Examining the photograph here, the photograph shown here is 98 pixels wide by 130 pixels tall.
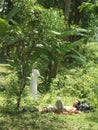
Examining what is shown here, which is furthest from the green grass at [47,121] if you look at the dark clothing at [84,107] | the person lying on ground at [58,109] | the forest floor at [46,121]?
the dark clothing at [84,107]

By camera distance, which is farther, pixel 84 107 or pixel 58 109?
pixel 84 107

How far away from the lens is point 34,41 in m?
8.31

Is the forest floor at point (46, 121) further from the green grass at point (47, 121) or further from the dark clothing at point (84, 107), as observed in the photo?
the dark clothing at point (84, 107)

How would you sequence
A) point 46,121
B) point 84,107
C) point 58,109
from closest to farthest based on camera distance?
point 46,121 → point 58,109 → point 84,107

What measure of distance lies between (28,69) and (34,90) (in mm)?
1051

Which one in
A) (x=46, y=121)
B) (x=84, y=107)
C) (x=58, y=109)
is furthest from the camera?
(x=84, y=107)

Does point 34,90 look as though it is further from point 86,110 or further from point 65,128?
point 65,128

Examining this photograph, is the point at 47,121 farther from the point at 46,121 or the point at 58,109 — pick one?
the point at 58,109

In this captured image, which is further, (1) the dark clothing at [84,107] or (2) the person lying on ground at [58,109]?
(1) the dark clothing at [84,107]

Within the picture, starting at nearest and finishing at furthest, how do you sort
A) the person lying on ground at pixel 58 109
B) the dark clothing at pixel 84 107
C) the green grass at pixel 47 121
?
the green grass at pixel 47 121 < the person lying on ground at pixel 58 109 < the dark clothing at pixel 84 107

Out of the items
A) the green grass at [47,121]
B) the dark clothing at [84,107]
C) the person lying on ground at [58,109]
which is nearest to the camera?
the green grass at [47,121]

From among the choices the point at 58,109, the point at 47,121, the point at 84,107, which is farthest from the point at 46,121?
the point at 84,107

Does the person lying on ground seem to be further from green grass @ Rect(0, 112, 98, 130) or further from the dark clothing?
the dark clothing

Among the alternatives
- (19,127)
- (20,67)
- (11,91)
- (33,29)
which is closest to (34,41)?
(33,29)
